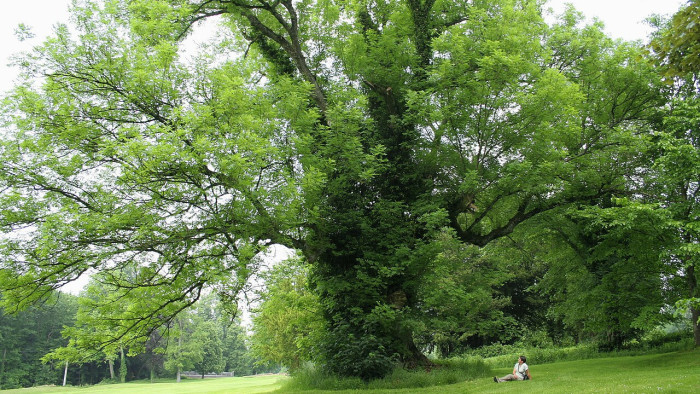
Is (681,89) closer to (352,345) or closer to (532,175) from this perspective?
(532,175)

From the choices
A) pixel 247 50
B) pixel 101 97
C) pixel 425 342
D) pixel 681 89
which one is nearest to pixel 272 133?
pixel 101 97

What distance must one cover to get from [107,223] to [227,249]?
3387 millimetres

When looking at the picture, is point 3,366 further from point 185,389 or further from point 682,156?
point 682,156

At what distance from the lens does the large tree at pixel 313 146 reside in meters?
9.95

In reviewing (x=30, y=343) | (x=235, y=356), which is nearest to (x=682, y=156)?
(x=30, y=343)

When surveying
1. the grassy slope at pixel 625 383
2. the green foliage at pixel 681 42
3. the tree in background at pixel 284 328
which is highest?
the green foliage at pixel 681 42

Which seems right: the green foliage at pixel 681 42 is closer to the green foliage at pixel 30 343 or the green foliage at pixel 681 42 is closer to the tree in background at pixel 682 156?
the tree in background at pixel 682 156

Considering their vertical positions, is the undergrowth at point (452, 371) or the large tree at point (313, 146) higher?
the large tree at point (313, 146)

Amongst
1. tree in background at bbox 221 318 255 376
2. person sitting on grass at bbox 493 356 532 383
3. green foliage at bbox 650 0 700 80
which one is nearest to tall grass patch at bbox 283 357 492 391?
person sitting on grass at bbox 493 356 532 383

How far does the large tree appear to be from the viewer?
32.7ft

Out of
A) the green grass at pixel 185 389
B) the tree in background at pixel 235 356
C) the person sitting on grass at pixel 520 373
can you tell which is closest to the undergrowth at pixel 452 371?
the person sitting on grass at pixel 520 373

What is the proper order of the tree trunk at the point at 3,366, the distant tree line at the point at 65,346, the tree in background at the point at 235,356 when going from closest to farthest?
the tree trunk at the point at 3,366 → the distant tree line at the point at 65,346 → the tree in background at the point at 235,356

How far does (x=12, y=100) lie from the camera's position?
10.3m

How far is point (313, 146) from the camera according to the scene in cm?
1315
